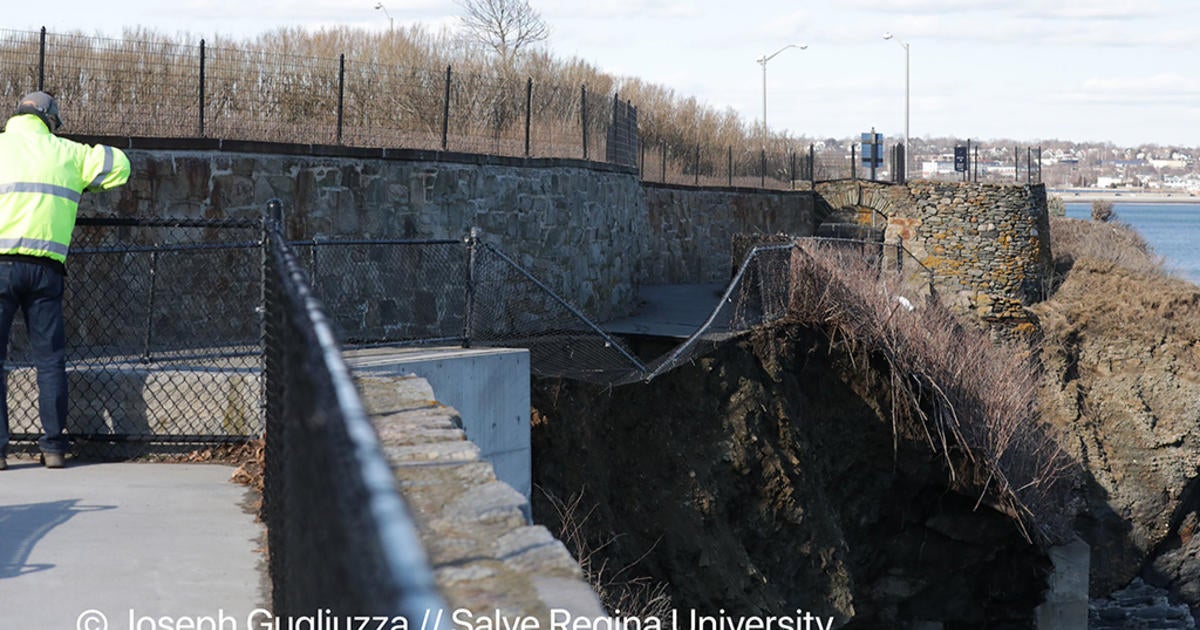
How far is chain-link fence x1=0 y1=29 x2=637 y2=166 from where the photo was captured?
43.9ft

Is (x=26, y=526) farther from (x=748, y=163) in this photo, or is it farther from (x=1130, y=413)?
(x=748, y=163)

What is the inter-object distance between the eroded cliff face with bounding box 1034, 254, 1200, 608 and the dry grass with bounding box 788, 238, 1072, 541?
789 cm

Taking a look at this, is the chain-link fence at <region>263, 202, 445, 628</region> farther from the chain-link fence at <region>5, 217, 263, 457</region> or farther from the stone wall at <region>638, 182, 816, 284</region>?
the stone wall at <region>638, 182, 816, 284</region>

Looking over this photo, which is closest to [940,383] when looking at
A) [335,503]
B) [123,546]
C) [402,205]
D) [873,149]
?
[402,205]

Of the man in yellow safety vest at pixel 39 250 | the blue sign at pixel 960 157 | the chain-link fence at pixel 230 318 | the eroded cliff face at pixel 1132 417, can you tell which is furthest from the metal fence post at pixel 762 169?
the man in yellow safety vest at pixel 39 250

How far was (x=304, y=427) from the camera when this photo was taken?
2.78 metres

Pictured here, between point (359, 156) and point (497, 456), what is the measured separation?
5261mm

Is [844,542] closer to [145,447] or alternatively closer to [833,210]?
[145,447]

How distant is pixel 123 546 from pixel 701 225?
2358cm

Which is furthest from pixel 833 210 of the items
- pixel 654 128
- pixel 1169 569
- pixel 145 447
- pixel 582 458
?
pixel 145 447

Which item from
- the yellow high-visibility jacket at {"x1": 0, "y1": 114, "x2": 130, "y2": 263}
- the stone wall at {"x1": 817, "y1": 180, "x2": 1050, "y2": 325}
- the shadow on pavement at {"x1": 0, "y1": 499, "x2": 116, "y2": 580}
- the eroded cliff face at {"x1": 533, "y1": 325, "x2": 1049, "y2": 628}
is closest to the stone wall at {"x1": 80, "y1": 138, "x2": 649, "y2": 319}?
the eroded cliff face at {"x1": 533, "y1": 325, "x2": 1049, "y2": 628}

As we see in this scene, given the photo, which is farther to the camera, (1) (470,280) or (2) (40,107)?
(1) (470,280)

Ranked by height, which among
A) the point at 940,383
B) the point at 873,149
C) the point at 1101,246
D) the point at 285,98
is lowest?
the point at 940,383

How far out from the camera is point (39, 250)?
749 cm
